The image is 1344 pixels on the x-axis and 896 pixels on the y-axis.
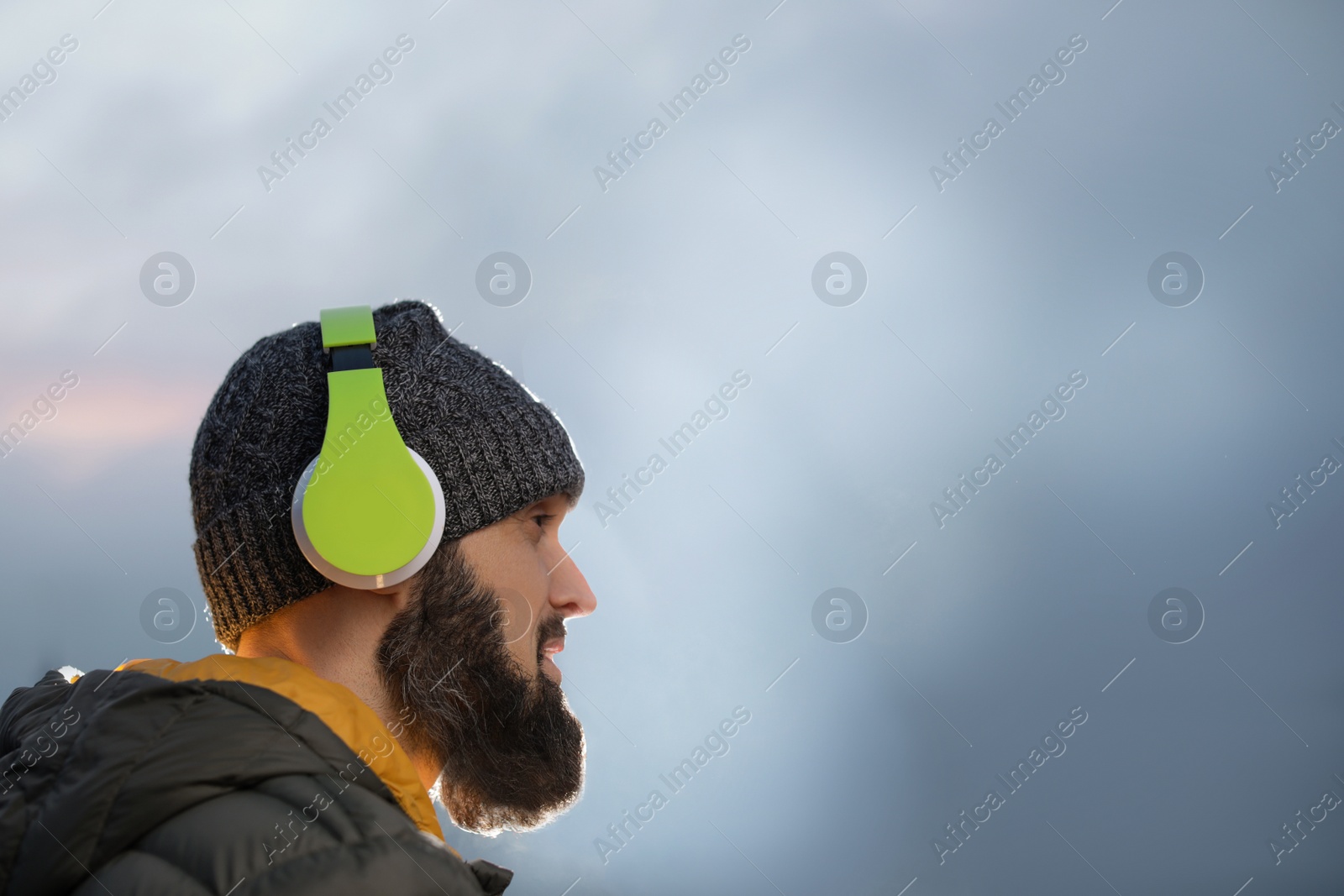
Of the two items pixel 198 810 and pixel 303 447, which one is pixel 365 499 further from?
pixel 198 810

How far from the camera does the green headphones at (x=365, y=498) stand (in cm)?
152

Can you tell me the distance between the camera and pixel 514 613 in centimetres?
174

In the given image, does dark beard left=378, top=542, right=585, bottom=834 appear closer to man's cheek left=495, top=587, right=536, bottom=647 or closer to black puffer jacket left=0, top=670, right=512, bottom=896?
man's cheek left=495, top=587, right=536, bottom=647

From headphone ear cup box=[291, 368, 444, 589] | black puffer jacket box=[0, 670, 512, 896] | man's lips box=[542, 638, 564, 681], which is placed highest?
headphone ear cup box=[291, 368, 444, 589]

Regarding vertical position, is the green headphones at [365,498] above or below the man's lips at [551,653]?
above

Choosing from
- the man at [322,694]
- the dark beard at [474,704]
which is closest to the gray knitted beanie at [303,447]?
the man at [322,694]

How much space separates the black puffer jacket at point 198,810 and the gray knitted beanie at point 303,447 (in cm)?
43

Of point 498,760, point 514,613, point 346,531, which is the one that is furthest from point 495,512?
point 498,760

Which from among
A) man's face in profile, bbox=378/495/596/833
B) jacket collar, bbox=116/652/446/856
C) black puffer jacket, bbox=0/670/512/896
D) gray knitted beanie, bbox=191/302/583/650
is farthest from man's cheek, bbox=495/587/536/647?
black puffer jacket, bbox=0/670/512/896

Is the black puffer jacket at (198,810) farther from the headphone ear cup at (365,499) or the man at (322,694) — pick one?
the headphone ear cup at (365,499)

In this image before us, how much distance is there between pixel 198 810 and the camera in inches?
43.8

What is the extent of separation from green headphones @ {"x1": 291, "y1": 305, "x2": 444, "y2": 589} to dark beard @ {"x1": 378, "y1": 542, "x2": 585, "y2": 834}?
0.10 meters

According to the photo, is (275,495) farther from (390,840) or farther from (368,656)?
(390,840)

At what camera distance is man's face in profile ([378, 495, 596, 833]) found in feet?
5.38
